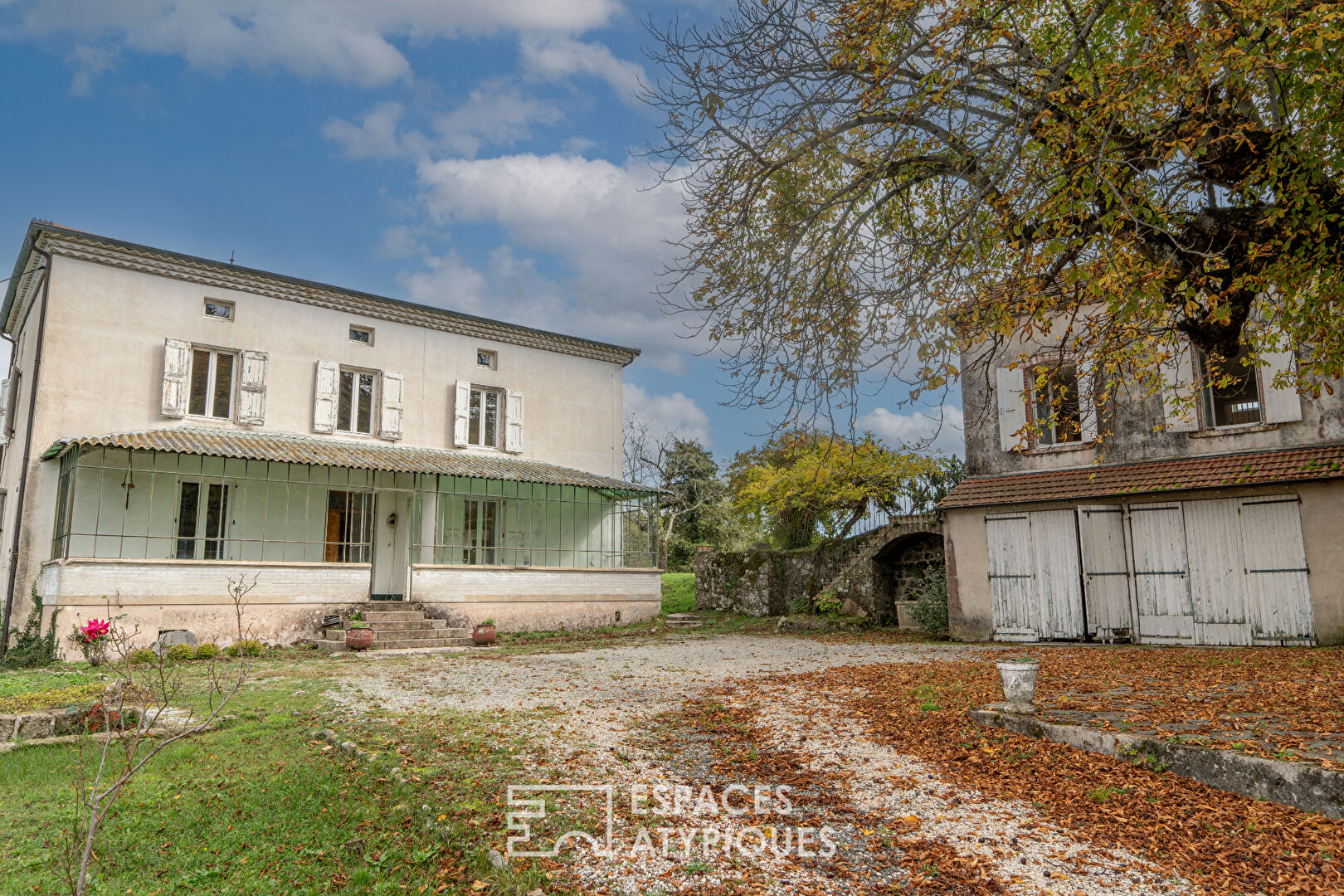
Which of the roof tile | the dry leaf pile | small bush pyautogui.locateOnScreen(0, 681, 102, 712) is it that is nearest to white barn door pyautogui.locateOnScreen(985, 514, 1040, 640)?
the roof tile

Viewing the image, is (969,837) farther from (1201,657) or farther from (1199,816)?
(1201,657)

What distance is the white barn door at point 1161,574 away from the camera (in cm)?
1296

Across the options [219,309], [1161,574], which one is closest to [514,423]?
[219,309]

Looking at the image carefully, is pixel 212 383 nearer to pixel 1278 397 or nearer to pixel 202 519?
pixel 202 519

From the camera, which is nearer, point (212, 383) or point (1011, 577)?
point (1011, 577)

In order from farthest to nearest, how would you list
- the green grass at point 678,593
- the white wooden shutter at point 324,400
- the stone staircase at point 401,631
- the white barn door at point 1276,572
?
the green grass at point 678,593 < the white wooden shutter at point 324,400 < the stone staircase at point 401,631 < the white barn door at point 1276,572

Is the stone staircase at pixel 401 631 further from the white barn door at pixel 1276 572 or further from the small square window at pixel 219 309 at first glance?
the white barn door at pixel 1276 572

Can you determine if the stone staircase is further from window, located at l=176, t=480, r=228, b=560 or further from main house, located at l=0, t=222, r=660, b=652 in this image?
window, located at l=176, t=480, r=228, b=560

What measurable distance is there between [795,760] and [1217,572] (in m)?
10.9

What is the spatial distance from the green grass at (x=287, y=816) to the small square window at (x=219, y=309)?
1139cm

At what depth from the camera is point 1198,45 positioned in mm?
5695

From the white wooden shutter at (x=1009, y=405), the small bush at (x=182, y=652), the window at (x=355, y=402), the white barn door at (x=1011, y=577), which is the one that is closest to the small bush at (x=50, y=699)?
the small bush at (x=182, y=652)

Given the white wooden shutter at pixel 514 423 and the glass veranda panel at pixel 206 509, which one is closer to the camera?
the glass veranda panel at pixel 206 509

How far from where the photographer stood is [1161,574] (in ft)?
43.3
